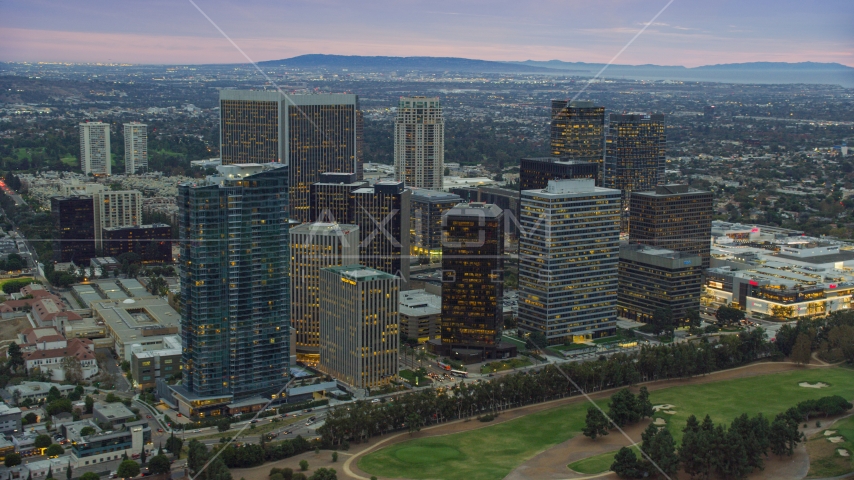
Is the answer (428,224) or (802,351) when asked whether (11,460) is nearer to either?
(802,351)

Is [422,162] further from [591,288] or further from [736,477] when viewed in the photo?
[736,477]

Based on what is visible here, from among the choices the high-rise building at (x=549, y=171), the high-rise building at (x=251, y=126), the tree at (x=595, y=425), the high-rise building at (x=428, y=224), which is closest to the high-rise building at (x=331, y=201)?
the high-rise building at (x=549, y=171)

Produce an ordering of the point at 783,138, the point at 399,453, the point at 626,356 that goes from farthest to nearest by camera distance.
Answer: the point at 783,138 → the point at 626,356 → the point at 399,453

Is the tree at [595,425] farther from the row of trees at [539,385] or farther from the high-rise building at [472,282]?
the high-rise building at [472,282]

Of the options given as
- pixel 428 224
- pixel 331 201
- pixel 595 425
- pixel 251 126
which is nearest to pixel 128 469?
pixel 595 425

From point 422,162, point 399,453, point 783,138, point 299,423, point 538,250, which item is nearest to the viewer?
point 399,453

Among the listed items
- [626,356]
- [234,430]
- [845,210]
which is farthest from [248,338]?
[845,210]
